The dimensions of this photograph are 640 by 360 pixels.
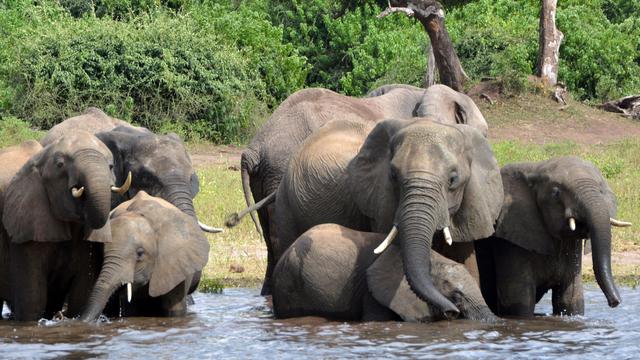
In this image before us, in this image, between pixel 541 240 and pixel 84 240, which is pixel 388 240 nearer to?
pixel 541 240

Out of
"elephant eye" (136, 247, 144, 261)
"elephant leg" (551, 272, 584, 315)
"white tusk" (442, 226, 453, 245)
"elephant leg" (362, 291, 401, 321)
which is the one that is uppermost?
"white tusk" (442, 226, 453, 245)

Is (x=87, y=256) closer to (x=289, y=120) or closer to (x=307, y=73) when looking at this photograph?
(x=289, y=120)

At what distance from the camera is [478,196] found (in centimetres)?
911

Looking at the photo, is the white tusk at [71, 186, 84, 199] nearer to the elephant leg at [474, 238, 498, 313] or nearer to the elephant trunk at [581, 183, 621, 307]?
the elephant leg at [474, 238, 498, 313]

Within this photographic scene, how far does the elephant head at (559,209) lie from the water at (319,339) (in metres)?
0.44

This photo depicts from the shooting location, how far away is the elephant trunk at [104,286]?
912cm

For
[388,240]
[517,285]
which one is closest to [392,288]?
[388,240]

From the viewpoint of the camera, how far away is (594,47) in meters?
26.3

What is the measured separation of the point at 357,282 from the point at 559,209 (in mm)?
1358

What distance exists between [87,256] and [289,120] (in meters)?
2.80

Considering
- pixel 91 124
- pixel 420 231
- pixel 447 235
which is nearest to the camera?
pixel 420 231

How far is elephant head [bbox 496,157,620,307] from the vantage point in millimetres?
9047

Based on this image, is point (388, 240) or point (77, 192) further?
point (77, 192)


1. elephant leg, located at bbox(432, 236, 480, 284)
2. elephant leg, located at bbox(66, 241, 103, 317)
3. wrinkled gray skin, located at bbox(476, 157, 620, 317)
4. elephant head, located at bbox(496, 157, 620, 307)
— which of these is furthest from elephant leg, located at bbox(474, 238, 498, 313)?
elephant leg, located at bbox(66, 241, 103, 317)
